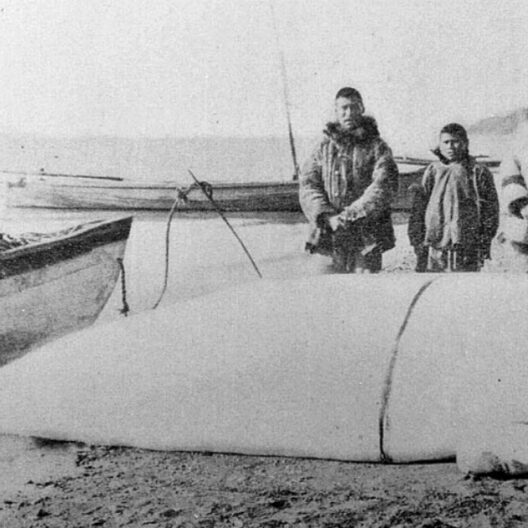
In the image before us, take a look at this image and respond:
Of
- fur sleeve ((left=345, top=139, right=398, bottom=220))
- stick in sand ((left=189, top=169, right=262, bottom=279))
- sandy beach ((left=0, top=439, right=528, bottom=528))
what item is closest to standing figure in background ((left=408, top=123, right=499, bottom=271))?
fur sleeve ((left=345, top=139, right=398, bottom=220))

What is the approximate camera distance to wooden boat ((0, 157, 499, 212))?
365 centimetres

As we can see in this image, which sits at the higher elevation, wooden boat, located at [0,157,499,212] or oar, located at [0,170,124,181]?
oar, located at [0,170,124,181]

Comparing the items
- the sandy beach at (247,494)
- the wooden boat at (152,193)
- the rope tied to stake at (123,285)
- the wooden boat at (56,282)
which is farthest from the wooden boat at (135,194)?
the sandy beach at (247,494)

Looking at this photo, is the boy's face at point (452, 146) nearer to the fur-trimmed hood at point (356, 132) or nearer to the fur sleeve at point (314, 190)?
the fur-trimmed hood at point (356, 132)

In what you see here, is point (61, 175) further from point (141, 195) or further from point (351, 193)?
point (351, 193)

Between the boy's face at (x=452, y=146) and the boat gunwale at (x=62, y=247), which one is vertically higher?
the boy's face at (x=452, y=146)

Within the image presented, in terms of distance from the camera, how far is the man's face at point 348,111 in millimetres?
3645

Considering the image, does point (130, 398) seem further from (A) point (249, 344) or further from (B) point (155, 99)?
(B) point (155, 99)

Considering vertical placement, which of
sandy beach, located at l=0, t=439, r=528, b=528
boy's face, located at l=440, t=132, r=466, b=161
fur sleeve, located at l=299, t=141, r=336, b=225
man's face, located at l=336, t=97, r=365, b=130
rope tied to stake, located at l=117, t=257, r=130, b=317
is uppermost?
man's face, located at l=336, t=97, r=365, b=130

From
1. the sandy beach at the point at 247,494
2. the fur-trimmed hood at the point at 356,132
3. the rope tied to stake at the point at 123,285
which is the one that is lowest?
the sandy beach at the point at 247,494

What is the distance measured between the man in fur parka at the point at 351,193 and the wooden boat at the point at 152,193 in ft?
0.24

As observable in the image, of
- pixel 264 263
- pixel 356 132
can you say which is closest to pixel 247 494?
pixel 264 263

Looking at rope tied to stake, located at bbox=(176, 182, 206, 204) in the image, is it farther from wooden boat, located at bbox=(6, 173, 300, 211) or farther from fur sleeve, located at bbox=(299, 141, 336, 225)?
fur sleeve, located at bbox=(299, 141, 336, 225)

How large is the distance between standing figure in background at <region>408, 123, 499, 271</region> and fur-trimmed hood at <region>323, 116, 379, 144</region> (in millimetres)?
286
